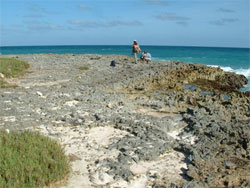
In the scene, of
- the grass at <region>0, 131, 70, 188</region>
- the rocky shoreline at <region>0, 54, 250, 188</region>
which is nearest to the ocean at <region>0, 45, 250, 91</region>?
the rocky shoreline at <region>0, 54, 250, 188</region>

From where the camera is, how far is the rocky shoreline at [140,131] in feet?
21.1

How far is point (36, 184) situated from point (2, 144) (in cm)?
173

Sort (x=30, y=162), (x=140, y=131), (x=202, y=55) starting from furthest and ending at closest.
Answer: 1. (x=202, y=55)
2. (x=140, y=131)
3. (x=30, y=162)

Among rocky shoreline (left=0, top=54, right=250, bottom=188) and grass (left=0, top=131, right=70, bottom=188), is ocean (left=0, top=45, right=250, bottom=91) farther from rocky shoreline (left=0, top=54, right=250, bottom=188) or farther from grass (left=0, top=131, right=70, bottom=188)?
grass (left=0, top=131, right=70, bottom=188)

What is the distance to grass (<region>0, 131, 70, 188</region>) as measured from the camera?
5469mm

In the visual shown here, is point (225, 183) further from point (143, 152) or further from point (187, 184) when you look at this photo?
point (143, 152)

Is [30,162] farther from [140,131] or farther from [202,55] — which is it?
[202,55]

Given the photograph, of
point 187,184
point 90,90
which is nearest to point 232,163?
point 187,184

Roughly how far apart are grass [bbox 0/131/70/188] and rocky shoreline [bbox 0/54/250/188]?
0.42 metres

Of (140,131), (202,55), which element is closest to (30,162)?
(140,131)

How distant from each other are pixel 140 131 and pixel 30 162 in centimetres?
386

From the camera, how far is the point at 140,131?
351 inches

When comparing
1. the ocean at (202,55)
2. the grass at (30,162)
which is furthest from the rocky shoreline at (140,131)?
the ocean at (202,55)

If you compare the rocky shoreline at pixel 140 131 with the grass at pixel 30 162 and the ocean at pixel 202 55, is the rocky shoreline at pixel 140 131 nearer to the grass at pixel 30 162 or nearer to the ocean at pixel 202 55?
the grass at pixel 30 162
